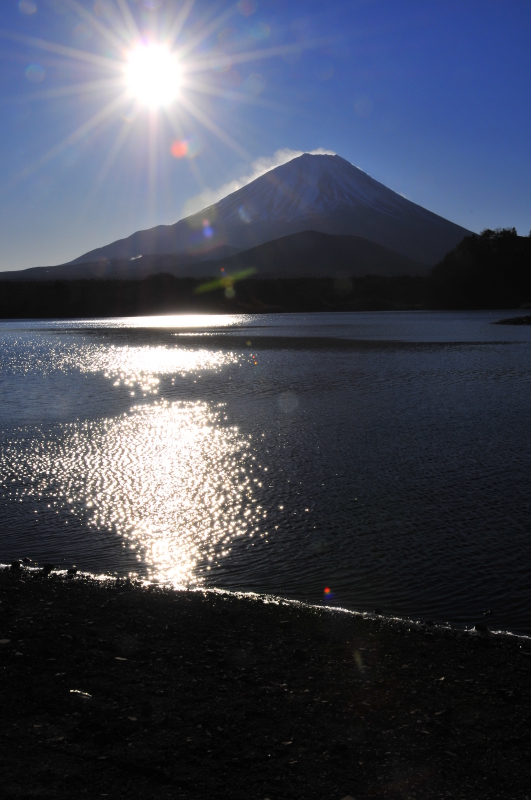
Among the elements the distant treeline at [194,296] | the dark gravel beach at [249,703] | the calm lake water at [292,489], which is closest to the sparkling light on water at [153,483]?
the calm lake water at [292,489]

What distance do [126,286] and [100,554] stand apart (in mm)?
143499

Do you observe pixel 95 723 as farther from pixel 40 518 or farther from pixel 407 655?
pixel 40 518

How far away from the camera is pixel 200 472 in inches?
A: 464

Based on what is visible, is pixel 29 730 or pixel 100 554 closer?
pixel 29 730

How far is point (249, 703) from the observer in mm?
4574

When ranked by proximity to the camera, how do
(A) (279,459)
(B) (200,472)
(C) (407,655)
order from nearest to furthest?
(C) (407,655) → (B) (200,472) → (A) (279,459)

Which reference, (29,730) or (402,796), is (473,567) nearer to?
(402,796)

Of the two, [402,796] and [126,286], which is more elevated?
Result: [126,286]

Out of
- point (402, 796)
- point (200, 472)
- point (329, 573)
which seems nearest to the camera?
point (402, 796)

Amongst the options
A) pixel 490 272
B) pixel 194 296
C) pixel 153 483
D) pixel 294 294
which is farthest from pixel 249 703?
pixel 294 294

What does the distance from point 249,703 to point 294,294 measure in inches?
6117

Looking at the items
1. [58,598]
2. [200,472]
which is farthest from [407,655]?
[200,472]

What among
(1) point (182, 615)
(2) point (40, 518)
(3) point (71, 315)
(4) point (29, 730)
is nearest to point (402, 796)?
(4) point (29, 730)

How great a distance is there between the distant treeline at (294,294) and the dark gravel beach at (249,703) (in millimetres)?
138983
